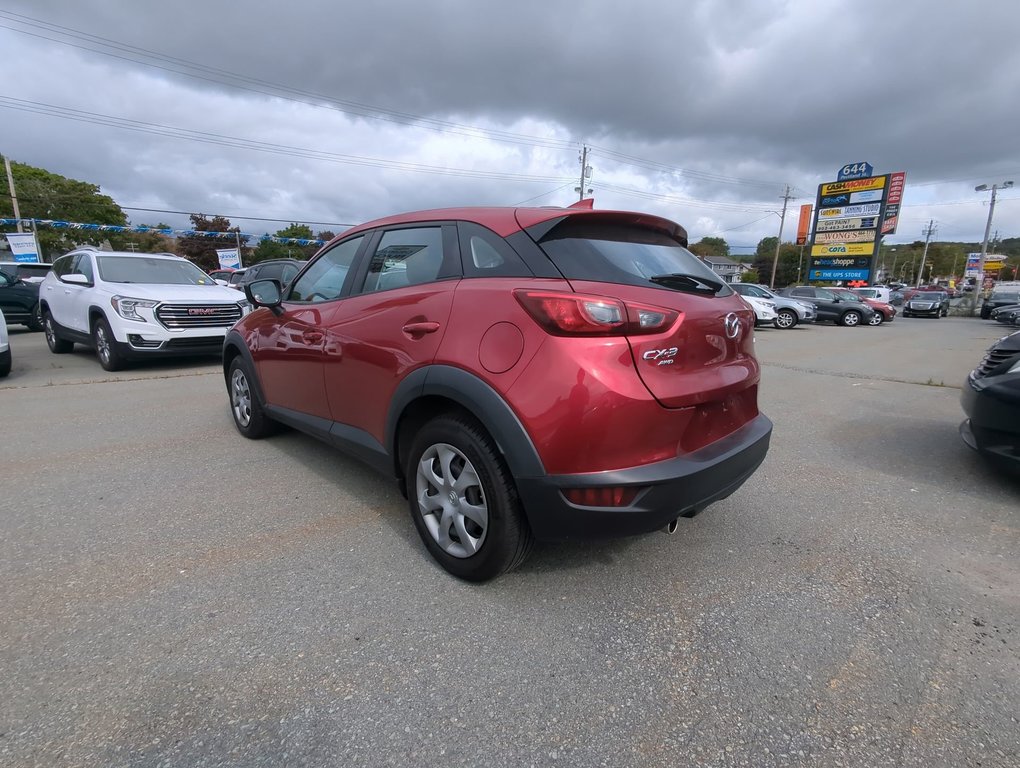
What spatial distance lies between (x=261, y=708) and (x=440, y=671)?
23.7 inches

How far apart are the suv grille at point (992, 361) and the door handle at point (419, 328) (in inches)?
154

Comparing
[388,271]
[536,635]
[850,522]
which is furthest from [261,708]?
[850,522]

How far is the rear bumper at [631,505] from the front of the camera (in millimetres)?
1984

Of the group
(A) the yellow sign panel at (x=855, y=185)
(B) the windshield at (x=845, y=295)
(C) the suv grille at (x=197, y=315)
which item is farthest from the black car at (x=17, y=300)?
(A) the yellow sign panel at (x=855, y=185)

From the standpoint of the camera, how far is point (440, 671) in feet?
6.34

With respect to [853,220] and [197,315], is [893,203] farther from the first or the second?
[197,315]

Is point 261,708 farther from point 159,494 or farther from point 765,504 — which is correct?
point 765,504

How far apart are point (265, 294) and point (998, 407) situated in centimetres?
501

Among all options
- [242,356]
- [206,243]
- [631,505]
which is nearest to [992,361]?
[631,505]

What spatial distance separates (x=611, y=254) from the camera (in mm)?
2307

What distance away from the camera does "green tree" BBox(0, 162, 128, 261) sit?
39156 millimetres

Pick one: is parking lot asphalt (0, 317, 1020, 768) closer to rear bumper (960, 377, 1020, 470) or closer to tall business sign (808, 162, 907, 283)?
rear bumper (960, 377, 1020, 470)

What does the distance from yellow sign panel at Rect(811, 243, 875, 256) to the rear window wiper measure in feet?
113

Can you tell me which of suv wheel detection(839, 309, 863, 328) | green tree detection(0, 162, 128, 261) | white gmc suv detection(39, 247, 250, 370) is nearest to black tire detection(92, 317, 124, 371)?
white gmc suv detection(39, 247, 250, 370)
